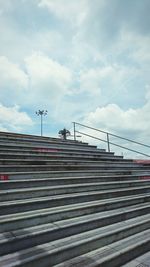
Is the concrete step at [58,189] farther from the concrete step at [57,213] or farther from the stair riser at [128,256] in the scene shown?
the stair riser at [128,256]

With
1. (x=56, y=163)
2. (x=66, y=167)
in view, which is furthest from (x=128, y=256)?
(x=56, y=163)

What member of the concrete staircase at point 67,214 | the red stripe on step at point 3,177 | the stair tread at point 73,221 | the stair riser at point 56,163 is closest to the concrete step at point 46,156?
the concrete staircase at point 67,214

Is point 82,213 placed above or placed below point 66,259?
above

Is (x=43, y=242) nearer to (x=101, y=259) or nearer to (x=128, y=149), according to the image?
(x=101, y=259)

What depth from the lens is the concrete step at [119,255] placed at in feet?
8.96

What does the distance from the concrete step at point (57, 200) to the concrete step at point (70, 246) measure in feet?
2.22

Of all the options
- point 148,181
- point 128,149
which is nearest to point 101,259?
point 148,181

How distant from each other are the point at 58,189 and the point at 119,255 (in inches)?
61.4

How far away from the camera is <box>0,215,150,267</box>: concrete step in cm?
250

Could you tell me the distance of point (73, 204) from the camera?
12.9ft

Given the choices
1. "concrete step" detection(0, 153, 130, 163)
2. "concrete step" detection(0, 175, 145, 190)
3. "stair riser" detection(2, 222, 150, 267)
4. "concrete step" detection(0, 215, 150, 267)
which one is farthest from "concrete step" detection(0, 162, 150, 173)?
"stair riser" detection(2, 222, 150, 267)

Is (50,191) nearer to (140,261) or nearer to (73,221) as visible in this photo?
(73,221)

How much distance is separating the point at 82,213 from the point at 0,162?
2085mm

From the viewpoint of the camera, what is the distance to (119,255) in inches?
117
